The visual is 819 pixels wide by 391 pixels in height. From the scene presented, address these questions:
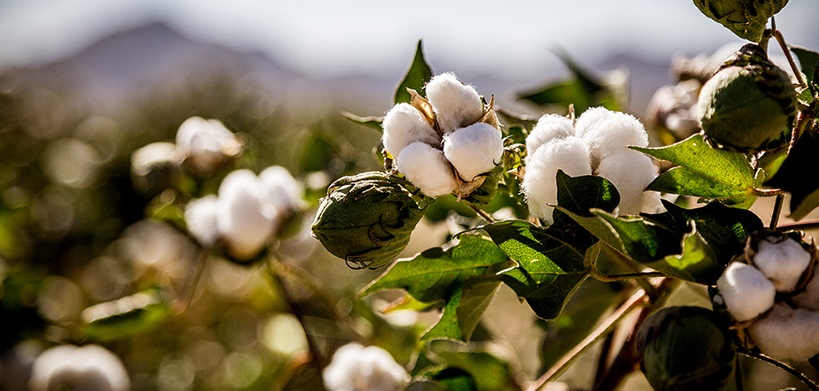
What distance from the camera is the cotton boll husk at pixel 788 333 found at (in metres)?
0.46

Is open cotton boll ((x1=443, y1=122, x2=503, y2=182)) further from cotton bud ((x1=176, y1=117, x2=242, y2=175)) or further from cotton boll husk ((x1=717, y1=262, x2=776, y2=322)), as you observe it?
cotton bud ((x1=176, y1=117, x2=242, y2=175))

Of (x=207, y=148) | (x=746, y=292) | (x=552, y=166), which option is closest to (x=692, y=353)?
(x=746, y=292)

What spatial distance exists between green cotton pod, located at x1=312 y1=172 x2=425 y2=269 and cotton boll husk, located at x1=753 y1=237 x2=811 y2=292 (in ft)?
0.86

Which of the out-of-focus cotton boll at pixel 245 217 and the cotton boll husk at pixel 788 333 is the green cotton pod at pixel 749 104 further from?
the out-of-focus cotton boll at pixel 245 217

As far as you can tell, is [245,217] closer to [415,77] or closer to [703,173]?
[415,77]

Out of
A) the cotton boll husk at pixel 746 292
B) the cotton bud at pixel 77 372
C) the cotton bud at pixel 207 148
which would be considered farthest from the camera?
the cotton bud at pixel 77 372

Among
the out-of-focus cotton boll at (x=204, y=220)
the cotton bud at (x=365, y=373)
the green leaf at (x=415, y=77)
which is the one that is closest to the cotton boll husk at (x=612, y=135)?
the green leaf at (x=415, y=77)

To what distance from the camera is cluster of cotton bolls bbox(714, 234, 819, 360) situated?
1.49ft

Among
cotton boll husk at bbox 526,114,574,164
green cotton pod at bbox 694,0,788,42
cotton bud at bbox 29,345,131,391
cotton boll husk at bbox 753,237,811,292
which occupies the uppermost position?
green cotton pod at bbox 694,0,788,42

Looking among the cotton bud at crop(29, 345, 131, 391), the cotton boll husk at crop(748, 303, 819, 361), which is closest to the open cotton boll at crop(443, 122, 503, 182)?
the cotton boll husk at crop(748, 303, 819, 361)

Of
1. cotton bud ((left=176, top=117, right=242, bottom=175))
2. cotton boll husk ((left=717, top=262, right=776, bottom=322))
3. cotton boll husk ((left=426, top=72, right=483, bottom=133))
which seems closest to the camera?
cotton boll husk ((left=717, top=262, right=776, bottom=322))

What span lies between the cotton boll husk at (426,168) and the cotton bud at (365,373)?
46cm

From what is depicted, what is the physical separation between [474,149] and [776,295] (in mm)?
243

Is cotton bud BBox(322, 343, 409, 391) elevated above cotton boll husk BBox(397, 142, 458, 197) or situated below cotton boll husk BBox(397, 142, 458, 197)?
below
